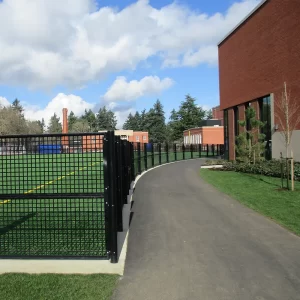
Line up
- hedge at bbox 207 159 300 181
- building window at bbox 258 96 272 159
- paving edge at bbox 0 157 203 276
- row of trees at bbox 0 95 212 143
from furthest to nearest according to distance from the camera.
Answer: row of trees at bbox 0 95 212 143
building window at bbox 258 96 272 159
hedge at bbox 207 159 300 181
paving edge at bbox 0 157 203 276

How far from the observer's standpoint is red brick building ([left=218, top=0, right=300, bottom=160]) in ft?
64.3

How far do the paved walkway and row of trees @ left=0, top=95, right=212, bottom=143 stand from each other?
72.8 metres

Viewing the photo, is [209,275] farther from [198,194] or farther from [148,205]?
[198,194]

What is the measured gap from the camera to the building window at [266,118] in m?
22.7

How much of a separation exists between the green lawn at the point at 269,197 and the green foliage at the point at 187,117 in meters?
82.6

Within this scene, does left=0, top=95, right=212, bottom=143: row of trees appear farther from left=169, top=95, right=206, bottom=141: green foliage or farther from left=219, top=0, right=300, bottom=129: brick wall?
left=219, top=0, right=300, bottom=129: brick wall

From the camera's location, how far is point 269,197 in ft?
36.2

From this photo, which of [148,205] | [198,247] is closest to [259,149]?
[148,205]

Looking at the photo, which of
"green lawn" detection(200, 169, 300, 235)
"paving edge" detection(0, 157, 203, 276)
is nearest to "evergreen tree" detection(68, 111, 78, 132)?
"green lawn" detection(200, 169, 300, 235)

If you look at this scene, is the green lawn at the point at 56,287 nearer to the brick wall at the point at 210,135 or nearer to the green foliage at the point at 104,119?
the brick wall at the point at 210,135

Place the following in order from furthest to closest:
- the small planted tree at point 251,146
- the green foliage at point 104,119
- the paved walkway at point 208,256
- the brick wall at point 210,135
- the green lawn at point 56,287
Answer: the green foliage at point 104,119 < the brick wall at point 210,135 < the small planted tree at point 251,146 < the paved walkway at point 208,256 < the green lawn at point 56,287

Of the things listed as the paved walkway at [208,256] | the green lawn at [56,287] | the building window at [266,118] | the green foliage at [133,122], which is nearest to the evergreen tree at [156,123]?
the green foliage at [133,122]

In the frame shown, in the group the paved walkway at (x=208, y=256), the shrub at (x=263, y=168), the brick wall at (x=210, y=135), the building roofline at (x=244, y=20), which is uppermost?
the building roofline at (x=244, y=20)

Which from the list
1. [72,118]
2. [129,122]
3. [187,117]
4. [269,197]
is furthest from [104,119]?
[269,197]
